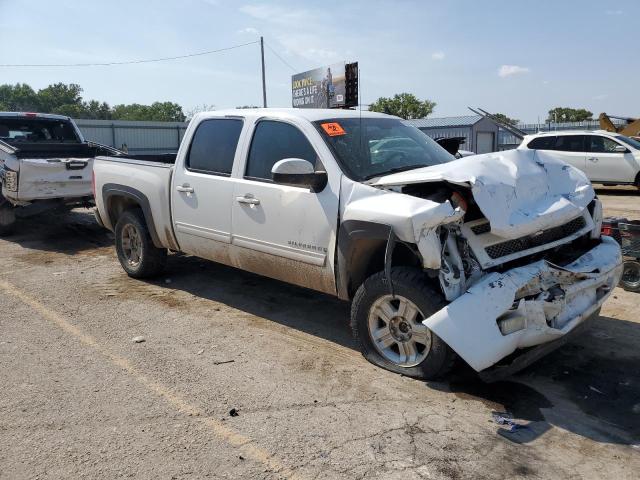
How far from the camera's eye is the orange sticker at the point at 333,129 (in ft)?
15.6

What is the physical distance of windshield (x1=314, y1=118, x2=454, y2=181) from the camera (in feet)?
15.0

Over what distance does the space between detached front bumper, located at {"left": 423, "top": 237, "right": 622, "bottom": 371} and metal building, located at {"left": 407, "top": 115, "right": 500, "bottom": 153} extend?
2611cm

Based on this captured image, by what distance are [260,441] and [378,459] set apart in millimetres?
691

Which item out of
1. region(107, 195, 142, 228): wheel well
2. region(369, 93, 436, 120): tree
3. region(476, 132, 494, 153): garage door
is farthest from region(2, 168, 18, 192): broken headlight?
region(369, 93, 436, 120): tree

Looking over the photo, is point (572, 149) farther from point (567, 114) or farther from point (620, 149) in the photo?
point (567, 114)

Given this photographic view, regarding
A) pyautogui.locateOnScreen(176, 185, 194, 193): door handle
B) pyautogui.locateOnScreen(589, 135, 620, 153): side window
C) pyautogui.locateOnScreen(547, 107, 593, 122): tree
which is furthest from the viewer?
pyautogui.locateOnScreen(547, 107, 593, 122): tree

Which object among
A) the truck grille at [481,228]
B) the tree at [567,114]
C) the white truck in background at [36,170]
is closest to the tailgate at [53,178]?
the white truck in background at [36,170]

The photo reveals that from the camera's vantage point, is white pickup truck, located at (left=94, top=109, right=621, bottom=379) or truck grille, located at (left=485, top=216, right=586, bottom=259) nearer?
white pickup truck, located at (left=94, top=109, right=621, bottom=379)

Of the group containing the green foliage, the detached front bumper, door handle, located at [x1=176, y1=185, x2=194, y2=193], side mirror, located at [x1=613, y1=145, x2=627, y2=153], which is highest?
the green foliage

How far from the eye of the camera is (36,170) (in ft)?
29.4

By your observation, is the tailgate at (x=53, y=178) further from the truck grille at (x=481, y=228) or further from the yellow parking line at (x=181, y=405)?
the truck grille at (x=481, y=228)

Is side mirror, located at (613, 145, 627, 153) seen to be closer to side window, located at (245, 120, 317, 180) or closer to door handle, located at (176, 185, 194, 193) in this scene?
side window, located at (245, 120, 317, 180)

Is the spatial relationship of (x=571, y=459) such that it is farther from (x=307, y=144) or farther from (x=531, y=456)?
(x=307, y=144)

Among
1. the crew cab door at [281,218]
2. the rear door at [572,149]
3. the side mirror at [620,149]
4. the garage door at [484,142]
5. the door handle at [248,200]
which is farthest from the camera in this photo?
the garage door at [484,142]
